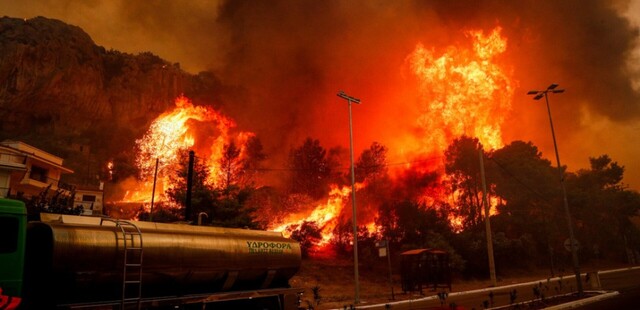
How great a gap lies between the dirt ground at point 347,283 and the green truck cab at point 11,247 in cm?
1557

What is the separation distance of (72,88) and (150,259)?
80.4 metres

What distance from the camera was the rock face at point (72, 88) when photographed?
7281 centimetres

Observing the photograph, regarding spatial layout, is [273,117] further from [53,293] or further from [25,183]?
[53,293]

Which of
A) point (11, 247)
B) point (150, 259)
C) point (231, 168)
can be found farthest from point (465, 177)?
point (11, 247)

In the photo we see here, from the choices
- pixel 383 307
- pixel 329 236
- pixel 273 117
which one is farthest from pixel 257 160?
pixel 383 307

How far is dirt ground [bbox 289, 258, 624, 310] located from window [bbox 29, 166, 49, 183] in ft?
112

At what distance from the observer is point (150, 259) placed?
36.5ft

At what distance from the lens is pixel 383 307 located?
73.7 ft

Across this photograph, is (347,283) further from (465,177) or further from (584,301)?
(465,177)

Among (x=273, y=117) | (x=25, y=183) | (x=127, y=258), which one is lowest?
(x=127, y=258)

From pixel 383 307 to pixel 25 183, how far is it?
42571mm

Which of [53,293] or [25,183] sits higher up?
[25,183]

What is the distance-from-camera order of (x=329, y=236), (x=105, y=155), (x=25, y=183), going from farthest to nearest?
1. (x=105, y=155)
2. (x=329, y=236)
3. (x=25, y=183)

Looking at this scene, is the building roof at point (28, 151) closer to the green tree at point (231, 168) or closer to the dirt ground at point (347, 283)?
the green tree at point (231, 168)
